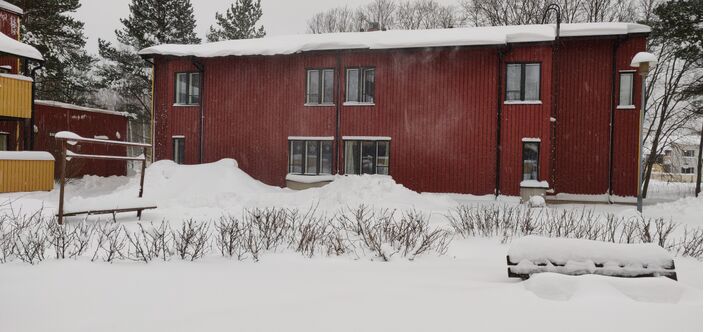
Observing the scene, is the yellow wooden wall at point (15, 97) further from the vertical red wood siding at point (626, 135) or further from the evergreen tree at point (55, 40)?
the vertical red wood siding at point (626, 135)

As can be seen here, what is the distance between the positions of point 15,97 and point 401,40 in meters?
14.0

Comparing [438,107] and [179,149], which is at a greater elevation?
[438,107]

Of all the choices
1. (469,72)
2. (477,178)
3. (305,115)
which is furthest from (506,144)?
(305,115)

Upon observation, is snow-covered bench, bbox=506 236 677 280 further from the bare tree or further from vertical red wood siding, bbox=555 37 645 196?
the bare tree

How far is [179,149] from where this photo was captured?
21.3 metres

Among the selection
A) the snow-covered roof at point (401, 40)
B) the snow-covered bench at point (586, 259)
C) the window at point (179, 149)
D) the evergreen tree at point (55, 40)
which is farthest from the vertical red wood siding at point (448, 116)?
the evergreen tree at point (55, 40)

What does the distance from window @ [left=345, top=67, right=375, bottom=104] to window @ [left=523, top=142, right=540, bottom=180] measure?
6.09m

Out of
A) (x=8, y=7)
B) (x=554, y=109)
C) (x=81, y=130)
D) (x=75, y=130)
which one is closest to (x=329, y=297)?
(x=554, y=109)

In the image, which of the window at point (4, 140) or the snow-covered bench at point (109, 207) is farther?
the window at point (4, 140)

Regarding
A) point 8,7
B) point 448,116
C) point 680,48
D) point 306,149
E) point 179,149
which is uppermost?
point 8,7

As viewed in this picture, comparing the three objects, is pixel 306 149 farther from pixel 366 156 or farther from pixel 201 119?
pixel 201 119

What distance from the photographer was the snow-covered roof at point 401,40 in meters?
16.7

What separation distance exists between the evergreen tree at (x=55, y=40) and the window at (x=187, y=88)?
12.0 metres

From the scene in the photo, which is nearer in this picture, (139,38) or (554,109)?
(554,109)
